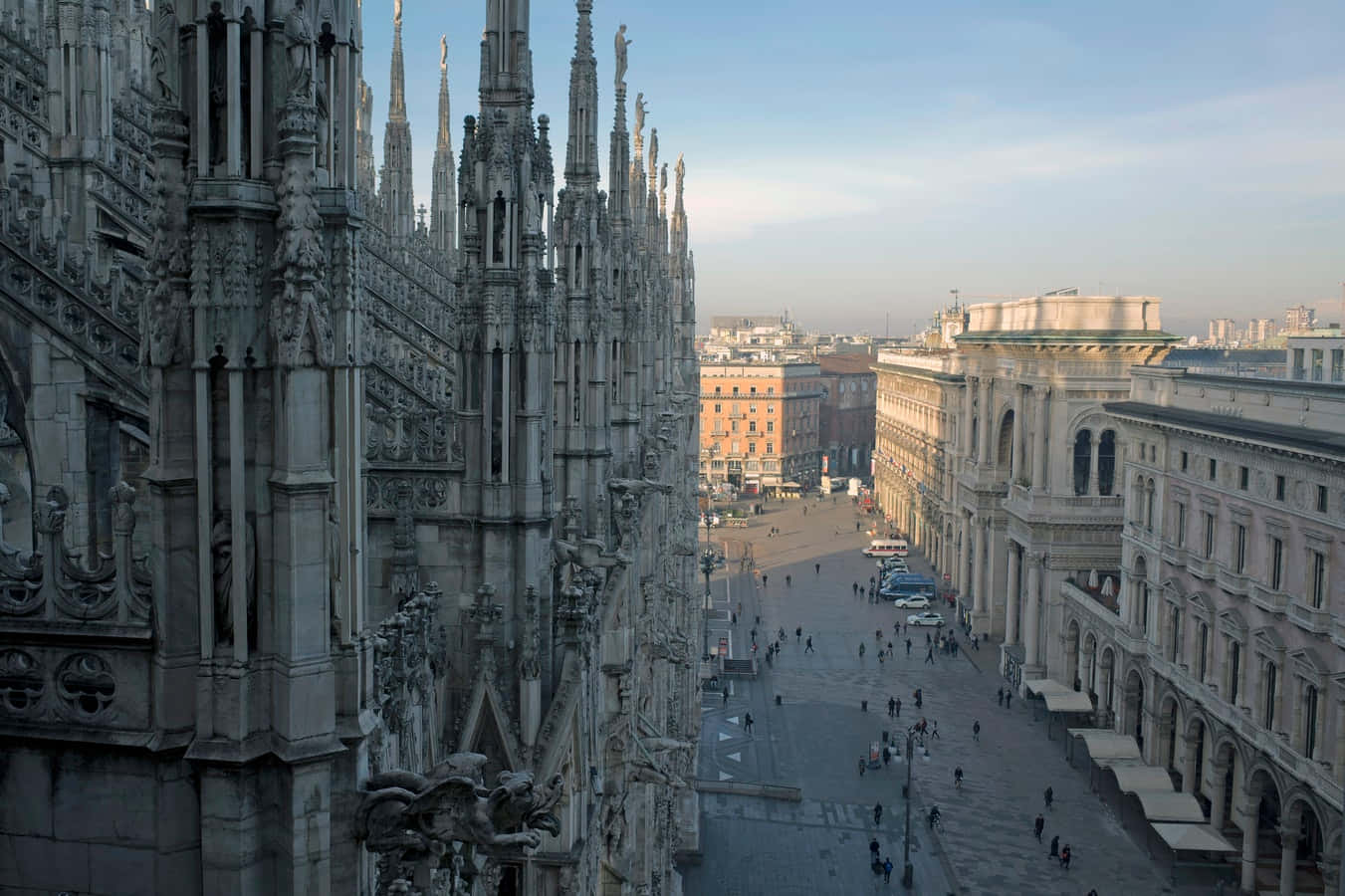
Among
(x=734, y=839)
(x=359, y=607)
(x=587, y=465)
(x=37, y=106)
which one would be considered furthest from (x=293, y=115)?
(x=734, y=839)

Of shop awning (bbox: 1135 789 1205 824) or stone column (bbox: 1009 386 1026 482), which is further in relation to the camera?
stone column (bbox: 1009 386 1026 482)

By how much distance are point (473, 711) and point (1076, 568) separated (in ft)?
149

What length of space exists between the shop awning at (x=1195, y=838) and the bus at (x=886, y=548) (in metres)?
51.5

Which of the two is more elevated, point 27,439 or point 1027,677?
point 27,439

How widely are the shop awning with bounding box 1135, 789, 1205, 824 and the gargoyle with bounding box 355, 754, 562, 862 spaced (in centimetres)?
3443

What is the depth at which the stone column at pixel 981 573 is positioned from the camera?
63062mm

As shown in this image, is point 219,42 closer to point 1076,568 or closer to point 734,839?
point 734,839

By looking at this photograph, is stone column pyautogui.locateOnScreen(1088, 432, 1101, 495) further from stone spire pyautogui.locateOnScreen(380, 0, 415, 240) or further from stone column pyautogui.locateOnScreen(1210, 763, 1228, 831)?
stone spire pyautogui.locateOnScreen(380, 0, 415, 240)

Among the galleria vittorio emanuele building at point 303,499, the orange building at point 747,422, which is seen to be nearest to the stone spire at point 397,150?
the galleria vittorio emanuele building at point 303,499

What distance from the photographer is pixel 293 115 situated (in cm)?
632

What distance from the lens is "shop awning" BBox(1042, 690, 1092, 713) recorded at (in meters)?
46.6

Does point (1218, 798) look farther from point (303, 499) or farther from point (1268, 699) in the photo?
point (303, 499)

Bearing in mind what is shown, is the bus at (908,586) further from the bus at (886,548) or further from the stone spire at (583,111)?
the stone spire at (583,111)

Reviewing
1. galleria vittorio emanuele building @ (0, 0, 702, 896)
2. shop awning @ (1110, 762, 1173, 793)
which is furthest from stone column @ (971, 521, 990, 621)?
galleria vittorio emanuele building @ (0, 0, 702, 896)
